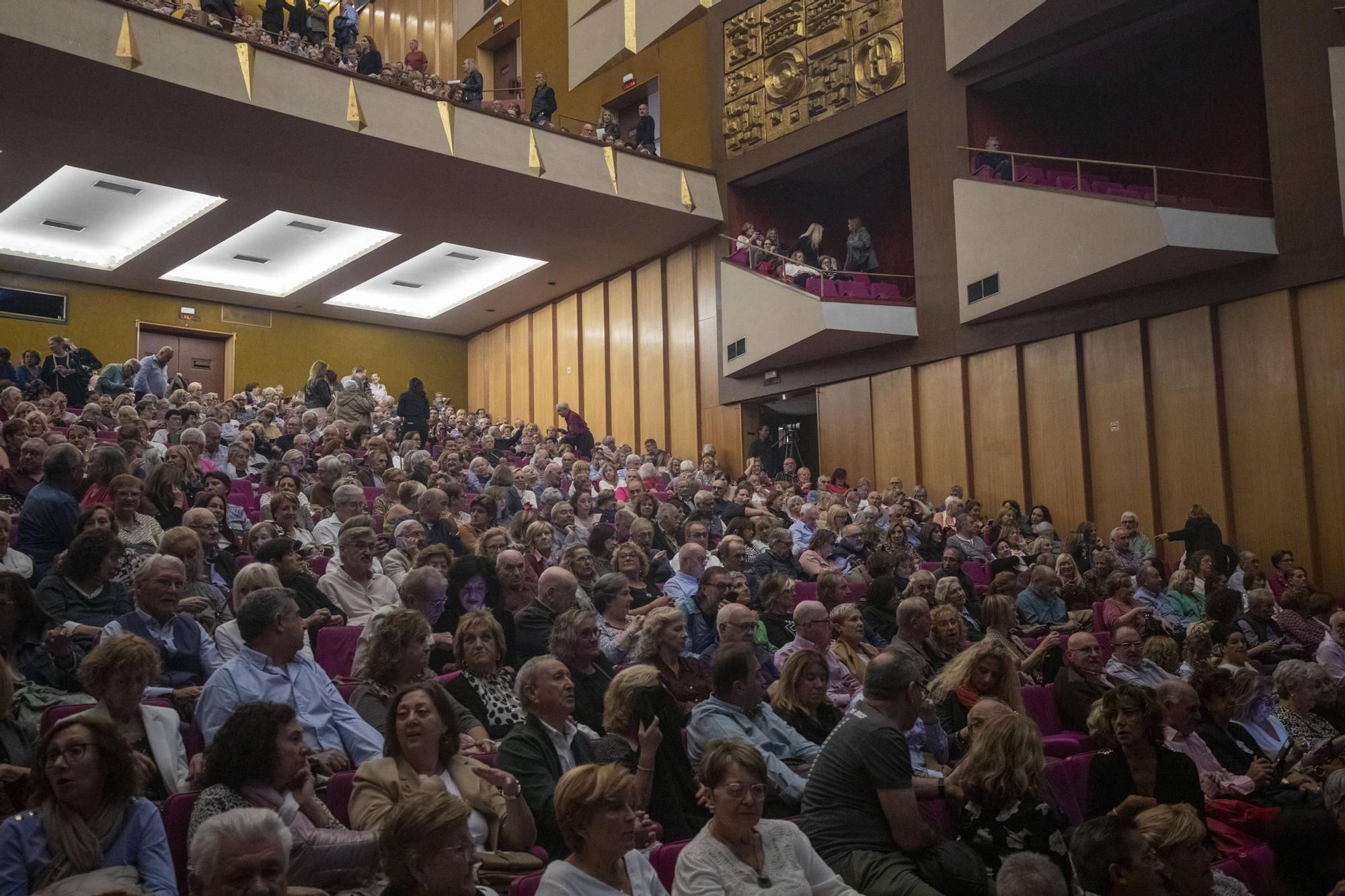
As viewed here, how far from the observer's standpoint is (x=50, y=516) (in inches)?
134

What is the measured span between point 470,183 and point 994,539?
5.11 meters

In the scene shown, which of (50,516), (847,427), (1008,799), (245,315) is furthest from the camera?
(245,315)

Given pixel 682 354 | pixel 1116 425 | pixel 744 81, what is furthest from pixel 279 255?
pixel 1116 425

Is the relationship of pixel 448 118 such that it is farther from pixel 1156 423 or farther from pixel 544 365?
pixel 1156 423

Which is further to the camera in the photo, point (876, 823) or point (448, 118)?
point (448, 118)

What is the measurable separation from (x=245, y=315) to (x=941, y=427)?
25.5ft

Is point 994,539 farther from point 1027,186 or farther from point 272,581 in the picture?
point 272,581

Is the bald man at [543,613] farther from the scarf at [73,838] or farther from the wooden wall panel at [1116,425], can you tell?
the wooden wall panel at [1116,425]

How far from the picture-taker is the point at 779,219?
10633mm

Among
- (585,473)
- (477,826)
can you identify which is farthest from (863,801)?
(585,473)

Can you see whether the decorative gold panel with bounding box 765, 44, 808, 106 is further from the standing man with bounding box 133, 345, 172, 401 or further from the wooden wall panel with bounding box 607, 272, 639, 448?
the standing man with bounding box 133, 345, 172, 401

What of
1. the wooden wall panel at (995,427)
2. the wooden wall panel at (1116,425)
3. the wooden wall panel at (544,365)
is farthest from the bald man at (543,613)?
the wooden wall panel at (544,365)

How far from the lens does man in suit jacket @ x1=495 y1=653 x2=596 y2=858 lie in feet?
7.20

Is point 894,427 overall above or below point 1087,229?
below
